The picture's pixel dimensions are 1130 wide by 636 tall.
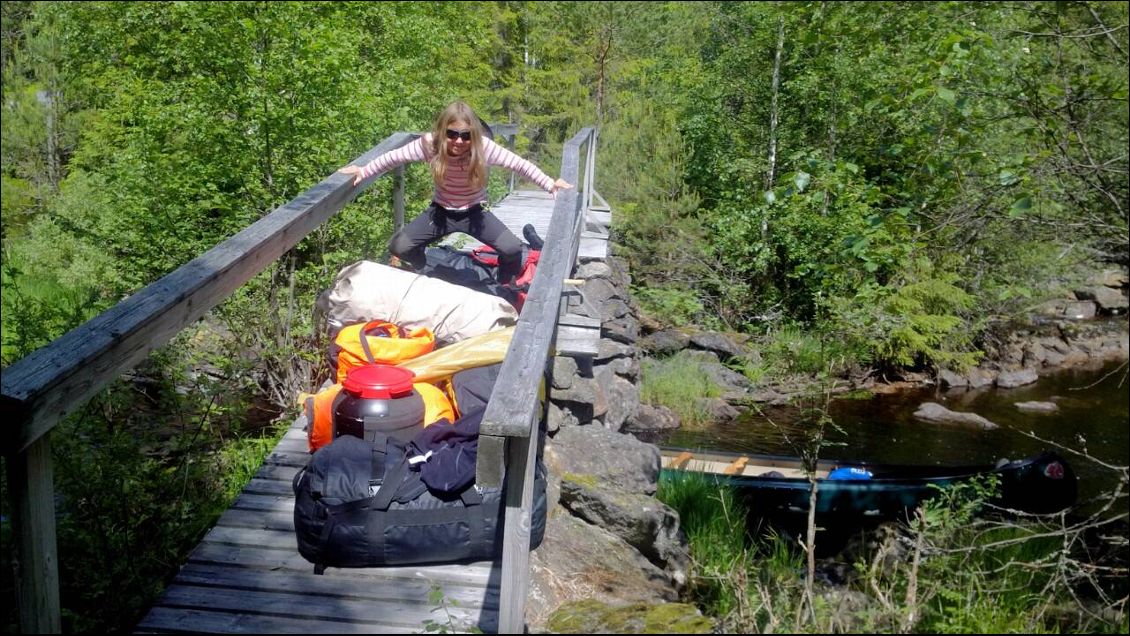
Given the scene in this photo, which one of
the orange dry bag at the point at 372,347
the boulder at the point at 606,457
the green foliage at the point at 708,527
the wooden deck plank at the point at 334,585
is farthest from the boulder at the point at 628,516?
the wooden deck plank at the point at 334,585

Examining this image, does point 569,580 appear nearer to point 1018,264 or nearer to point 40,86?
point 1018,264

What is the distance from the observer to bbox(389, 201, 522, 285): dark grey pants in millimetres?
5398

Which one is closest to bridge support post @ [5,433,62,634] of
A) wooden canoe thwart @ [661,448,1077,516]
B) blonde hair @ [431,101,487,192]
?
blonde hair @ [431,101,487,192]

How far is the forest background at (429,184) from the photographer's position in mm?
5348

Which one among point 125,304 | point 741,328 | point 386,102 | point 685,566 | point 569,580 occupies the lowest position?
point 741,328

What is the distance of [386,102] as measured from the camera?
8.94 metres

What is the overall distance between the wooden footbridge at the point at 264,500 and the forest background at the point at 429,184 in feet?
1.73

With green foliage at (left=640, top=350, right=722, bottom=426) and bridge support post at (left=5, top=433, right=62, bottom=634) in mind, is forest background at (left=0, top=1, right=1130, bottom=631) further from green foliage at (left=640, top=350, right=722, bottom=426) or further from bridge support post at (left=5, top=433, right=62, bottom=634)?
green foliage at (left=640, top=350, right=722, bottom=426)

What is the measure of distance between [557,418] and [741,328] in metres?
12.2

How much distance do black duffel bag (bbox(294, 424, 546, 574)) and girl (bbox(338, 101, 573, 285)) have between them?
218cm

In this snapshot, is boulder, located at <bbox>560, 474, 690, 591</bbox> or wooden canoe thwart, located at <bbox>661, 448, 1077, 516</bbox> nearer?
boulder, located at <bbox>560, 474, 690, 591</bbox>

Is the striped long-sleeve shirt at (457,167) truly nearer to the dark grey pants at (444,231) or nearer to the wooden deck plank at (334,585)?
the dark grey pants at (444,231)

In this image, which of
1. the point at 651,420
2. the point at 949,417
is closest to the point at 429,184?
the point at 651,420

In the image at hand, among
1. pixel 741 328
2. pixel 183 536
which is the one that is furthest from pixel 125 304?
pixel 741 328
